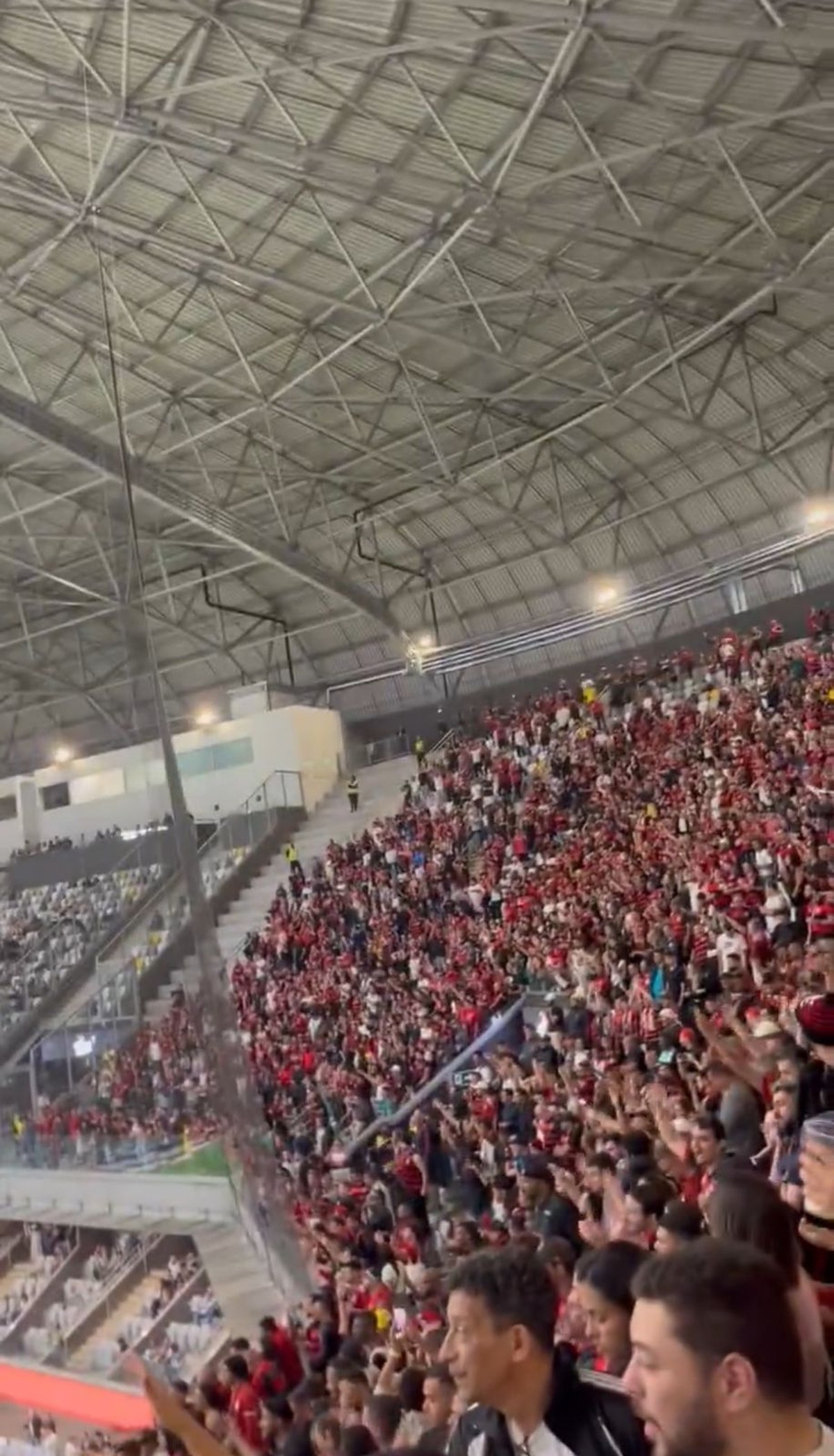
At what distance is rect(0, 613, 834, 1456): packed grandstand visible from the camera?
440cm

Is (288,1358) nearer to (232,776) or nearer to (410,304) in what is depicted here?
(410,304)

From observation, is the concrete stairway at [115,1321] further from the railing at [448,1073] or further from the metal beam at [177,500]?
the metal beam at [177,500]

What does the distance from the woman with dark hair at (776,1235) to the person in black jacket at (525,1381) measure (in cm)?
37

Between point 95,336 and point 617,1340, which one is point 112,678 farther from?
point 617,1340

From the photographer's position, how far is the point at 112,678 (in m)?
→ 38.3

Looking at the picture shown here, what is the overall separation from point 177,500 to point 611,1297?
2149 centimetres

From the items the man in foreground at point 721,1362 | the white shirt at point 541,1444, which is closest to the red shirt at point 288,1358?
the white shirt at point 541,1444

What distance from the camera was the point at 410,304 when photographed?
20719mm

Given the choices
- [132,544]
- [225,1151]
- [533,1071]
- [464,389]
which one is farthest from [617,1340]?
[464,389]

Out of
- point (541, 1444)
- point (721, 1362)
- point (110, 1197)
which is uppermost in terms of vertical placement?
point (721, 1362)

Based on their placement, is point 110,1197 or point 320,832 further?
point 320,832

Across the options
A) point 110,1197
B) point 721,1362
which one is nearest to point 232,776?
point 110,1197

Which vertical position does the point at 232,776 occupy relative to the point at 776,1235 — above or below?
above

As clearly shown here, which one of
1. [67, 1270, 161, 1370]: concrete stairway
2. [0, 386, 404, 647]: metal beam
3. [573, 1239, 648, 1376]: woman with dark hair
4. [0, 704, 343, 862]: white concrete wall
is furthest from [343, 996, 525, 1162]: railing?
[0, 704, 343, 862]: white concrete wall
